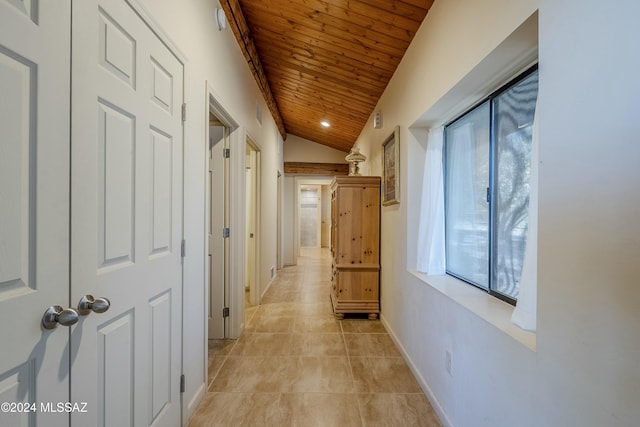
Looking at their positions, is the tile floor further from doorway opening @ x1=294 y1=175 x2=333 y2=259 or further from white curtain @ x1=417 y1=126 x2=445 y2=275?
doorway opening @ x1=294 y1=175 x2=333 y2=259

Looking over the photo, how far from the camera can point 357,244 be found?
3211mm

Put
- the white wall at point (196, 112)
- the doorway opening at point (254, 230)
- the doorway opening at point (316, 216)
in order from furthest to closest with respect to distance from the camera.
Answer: the doorway opening at point (316, 216)
the doorway opening at point (254, 230)
the white wall at point (196, 112)

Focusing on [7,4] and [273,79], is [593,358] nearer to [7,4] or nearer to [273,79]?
→ [7,4]

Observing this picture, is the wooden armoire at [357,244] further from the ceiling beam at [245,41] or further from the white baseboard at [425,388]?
the ceiling beam at [245,41]

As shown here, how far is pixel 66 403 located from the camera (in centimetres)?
82

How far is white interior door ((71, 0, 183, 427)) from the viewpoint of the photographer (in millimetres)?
870

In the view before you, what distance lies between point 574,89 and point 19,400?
68.1 inches

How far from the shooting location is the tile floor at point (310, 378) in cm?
163

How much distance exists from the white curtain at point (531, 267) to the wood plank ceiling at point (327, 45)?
1.37 m

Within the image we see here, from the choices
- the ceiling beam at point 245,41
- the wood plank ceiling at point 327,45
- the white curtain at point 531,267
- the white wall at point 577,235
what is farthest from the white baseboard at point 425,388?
the ceiling beam at point 245,41

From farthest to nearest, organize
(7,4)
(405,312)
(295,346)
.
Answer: (295,346)
(405,312)
(7,4)

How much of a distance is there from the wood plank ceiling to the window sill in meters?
1.82

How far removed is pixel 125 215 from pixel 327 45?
90.5 inches

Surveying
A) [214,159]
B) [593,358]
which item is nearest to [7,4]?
[593,358]
